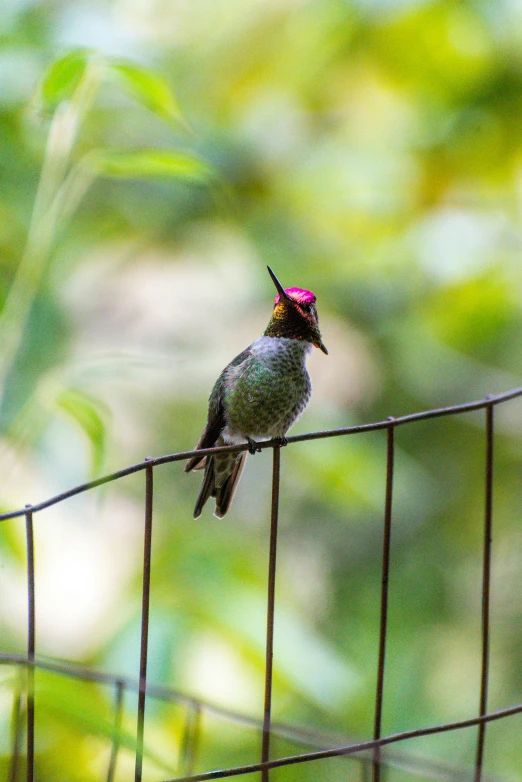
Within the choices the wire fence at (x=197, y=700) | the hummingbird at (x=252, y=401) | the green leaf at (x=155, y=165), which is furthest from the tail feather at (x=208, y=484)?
the green leaf at (x=155, y=165)

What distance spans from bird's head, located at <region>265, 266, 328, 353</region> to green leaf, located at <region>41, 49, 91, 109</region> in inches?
7.9

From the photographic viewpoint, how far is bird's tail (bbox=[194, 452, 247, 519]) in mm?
717

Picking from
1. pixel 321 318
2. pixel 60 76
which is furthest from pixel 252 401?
pixel 321 318

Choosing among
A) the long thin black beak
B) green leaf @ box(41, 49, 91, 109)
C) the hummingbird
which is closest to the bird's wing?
the hummingbird

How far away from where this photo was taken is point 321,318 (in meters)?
1.56

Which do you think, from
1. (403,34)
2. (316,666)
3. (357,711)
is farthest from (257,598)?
(403,34)

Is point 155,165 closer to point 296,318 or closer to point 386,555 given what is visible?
point 296,318

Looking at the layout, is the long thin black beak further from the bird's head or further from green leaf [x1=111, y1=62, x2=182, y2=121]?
green leaf [x1=111, y1=62, x2=182, y2=121]

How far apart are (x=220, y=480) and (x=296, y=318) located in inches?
5.7

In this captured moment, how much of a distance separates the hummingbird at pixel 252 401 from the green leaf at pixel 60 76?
23cm

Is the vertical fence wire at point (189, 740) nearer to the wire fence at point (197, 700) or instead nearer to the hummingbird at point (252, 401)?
the wire fence at point (197, 700)

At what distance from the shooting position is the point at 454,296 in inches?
62.7

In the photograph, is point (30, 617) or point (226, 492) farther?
point (226, 492)

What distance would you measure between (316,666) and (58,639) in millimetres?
380
